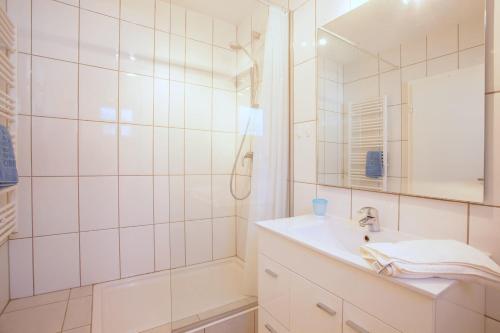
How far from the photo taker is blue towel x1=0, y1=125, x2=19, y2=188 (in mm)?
1084

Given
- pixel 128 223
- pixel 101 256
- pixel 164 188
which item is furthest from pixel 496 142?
pixel 101 256

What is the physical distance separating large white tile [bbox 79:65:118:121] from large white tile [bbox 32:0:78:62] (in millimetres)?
135

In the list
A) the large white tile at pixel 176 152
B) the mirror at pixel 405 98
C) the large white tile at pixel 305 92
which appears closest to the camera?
the mirror at pixel 405 98

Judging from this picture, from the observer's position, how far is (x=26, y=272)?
1.53 meters

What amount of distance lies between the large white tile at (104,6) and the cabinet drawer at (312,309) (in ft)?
6.78

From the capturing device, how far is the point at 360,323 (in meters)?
0.73

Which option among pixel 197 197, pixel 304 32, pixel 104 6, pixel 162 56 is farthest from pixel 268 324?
pixel 104 6

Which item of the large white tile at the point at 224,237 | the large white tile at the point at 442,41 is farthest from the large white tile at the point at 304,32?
the large white tile at the point at 224,237

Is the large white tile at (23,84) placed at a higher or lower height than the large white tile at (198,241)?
higher

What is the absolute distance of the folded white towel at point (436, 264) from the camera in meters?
0.63

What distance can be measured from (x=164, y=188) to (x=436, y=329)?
1760 mm

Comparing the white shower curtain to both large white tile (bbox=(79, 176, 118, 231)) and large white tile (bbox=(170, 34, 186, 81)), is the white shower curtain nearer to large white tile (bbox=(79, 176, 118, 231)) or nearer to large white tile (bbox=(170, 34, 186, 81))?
large white tile (bbox=(170, 34, 186, 81))

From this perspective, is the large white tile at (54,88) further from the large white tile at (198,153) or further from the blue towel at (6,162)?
the large white tile at (198,153)

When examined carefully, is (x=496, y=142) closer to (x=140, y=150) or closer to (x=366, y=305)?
(x=366, y=305)
